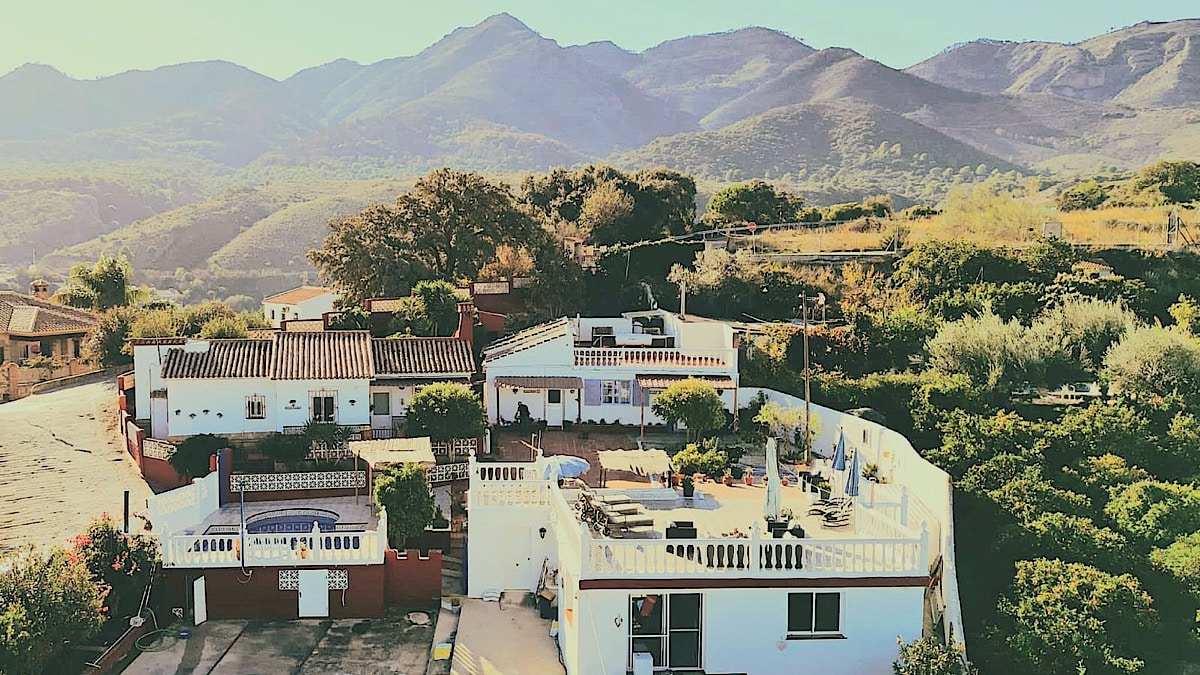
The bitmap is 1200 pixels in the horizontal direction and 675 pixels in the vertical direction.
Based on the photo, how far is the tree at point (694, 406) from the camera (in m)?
25.7

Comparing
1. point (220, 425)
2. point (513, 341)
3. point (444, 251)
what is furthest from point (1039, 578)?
point (444, 251)

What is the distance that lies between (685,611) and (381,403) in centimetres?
1540

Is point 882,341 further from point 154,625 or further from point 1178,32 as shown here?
point 1178,32

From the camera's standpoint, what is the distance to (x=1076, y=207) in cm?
5156

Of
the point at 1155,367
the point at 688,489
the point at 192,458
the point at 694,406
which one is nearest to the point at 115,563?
the point at 192,458

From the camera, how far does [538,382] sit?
27.9 m

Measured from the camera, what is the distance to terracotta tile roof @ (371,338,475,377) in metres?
28.4

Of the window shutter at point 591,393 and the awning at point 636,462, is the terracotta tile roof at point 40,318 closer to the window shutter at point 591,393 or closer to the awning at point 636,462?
the window shutter at point 591,393

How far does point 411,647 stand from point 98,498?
11.2 m

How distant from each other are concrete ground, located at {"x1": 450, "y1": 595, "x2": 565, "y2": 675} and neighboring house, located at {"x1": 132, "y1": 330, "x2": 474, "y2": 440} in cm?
1028

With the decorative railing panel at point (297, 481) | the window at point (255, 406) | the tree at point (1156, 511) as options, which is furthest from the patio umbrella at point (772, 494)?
the window at point (255, 406)

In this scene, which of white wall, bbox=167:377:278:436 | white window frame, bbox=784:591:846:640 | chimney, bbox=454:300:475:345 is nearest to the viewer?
white window frame, bbox=784:591:846:640

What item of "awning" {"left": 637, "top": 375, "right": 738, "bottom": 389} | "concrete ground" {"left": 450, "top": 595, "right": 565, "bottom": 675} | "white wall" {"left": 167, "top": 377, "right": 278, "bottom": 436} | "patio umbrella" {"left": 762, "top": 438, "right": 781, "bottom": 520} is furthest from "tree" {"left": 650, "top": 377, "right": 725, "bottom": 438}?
"white wall" {"left": 167, "top": 377, "right": 278, "bottom": 436}

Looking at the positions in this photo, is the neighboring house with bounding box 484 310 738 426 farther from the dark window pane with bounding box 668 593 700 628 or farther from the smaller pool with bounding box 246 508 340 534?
the dark window pane with bounding box 668 593 700 628
